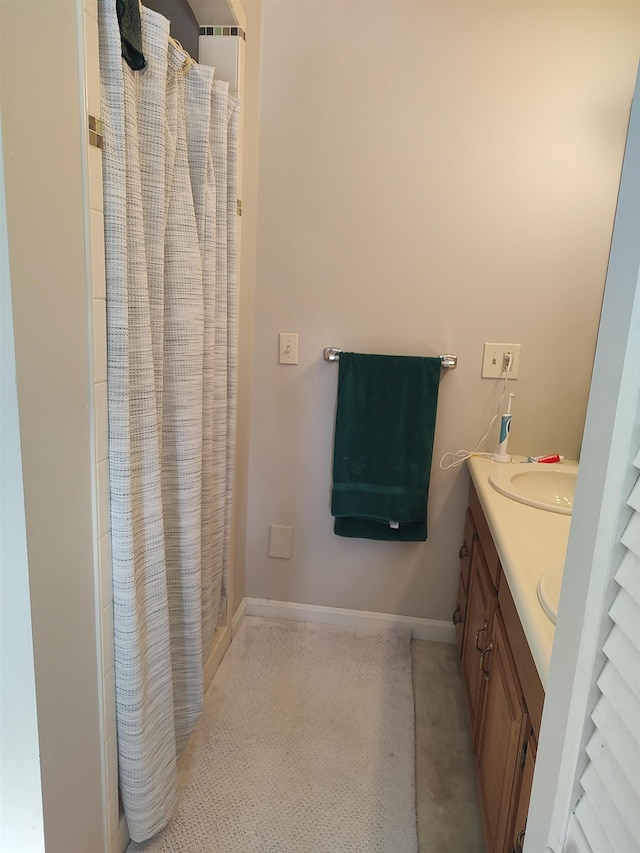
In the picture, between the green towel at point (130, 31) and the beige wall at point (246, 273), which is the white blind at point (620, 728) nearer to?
the green towel at point (130, 31)

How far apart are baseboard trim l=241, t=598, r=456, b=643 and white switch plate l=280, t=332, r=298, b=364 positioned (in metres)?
1.04

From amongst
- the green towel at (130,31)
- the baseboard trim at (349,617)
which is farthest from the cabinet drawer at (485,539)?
the green towel at (130,31)

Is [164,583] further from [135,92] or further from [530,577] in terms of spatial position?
[135,92]

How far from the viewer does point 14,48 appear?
0.76 m

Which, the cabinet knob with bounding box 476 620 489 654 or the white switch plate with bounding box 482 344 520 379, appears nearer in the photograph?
the cabinet knob with bounding box 476 620 489 654

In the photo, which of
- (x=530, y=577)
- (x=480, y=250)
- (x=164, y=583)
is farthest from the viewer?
(x=480, y=250)

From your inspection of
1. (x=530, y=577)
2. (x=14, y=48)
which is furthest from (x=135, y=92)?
(x=530, y=577)

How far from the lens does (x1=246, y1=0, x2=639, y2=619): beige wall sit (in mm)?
1828

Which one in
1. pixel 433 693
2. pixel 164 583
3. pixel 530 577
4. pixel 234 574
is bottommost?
pixel 433 693

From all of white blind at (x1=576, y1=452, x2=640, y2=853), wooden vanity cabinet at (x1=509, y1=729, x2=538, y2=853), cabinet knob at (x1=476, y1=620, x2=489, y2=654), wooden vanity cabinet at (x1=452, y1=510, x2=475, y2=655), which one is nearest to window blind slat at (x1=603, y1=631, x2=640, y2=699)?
white blind at (x1=576, y1=452, x2=640, y2=853)

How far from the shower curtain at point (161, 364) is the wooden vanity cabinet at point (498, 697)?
0.78 m

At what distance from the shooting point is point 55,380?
35.8 inches

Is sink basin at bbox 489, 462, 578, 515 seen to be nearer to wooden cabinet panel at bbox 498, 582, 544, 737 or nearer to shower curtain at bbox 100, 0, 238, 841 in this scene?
wooden cabinet panel at bbox 498, 582, 544, 737

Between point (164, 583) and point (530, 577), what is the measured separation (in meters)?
0.82
